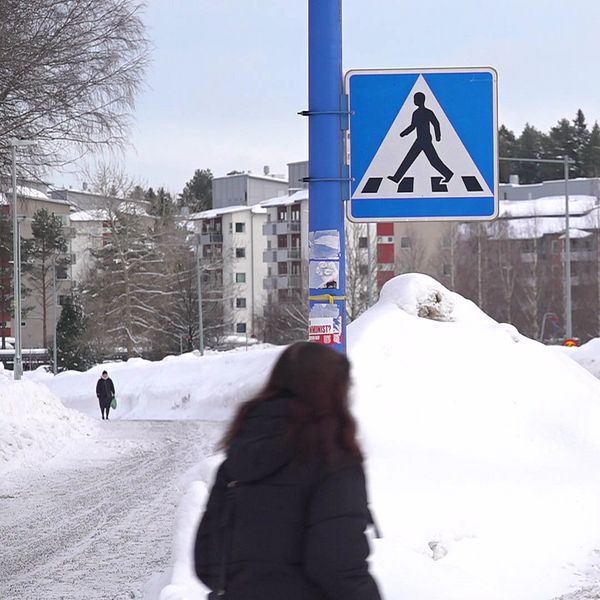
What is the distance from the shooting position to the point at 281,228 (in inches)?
3967

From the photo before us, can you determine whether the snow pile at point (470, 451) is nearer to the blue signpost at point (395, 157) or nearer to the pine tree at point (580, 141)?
the blue signpost at point (395, 157)

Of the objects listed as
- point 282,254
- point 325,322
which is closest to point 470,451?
point 325,322

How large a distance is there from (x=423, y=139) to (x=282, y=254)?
95409 millimetres

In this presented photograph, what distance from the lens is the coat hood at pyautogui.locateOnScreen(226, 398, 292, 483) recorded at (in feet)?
11.0

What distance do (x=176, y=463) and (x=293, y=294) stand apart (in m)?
67.3

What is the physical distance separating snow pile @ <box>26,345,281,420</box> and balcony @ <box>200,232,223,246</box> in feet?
210

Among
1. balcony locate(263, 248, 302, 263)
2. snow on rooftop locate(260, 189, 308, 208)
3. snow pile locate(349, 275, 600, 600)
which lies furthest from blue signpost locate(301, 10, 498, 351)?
balcony locate(263, 248, 302, 263)

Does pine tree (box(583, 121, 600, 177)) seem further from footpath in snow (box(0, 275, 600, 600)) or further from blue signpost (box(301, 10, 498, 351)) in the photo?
blue signpost (box(301, 10, 498, 351))

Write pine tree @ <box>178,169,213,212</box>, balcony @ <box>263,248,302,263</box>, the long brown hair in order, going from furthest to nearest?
pine tree @ <box>178,169,213,212</box> → balcony @ <box>263,248,302,263</box> → the long brown hair

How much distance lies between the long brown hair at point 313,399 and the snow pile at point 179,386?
30.1 meters

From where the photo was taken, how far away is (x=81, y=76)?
1939cm

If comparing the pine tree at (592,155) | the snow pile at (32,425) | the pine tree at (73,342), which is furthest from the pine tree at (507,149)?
the snow pile at (32,425)

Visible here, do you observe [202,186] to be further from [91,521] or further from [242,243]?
[91,521]

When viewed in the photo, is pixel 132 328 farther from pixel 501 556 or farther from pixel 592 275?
pixel 501 556
